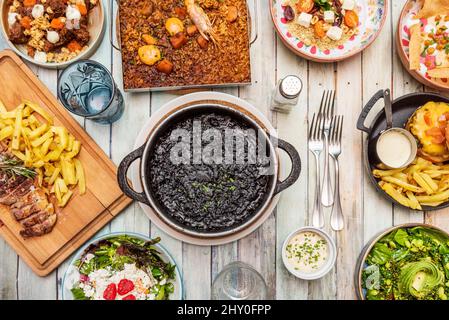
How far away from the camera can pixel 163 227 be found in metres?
1.91

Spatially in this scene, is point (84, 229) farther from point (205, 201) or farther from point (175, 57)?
point (175, 57)

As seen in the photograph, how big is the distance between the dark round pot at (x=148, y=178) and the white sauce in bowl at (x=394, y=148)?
18.7 inches

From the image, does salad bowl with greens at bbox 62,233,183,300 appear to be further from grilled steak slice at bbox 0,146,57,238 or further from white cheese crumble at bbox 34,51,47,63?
white cheese crumble at bbox 34,51,47,63

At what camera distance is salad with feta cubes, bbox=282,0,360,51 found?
78.7 inches

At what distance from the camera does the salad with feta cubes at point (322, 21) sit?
2000 millimetres

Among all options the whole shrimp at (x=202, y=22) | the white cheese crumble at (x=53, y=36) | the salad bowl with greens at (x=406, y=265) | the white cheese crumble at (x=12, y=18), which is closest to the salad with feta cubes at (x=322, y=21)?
the whole shrimp at (x=202, y=22)

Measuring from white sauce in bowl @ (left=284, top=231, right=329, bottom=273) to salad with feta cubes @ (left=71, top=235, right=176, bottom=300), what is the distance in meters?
0.49

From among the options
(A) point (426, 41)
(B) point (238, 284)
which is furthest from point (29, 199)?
(A) point (426, 41)

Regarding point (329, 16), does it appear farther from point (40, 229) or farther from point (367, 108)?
point (40, 229)

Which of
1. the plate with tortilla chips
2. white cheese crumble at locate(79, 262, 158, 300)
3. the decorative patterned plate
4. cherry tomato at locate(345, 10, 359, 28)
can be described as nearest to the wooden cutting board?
white cheese crumble at locate(79, 262, 158, 300)

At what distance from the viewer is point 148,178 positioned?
1.70 m

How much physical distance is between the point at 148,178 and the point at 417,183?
1.09 m

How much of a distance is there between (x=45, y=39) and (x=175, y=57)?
554 millimetres

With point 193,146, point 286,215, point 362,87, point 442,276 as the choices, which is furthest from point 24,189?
point 442,276
